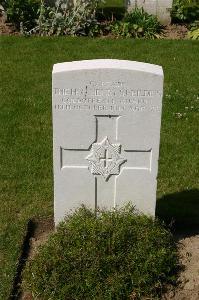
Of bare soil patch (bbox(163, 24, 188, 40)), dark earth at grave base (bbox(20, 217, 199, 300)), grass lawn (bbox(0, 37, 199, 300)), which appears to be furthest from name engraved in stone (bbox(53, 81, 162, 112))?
bare soil patch (bbox(163, 24, 188, 40))

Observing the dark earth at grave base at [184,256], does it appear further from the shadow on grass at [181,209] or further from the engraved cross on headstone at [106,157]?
the engraved cross on headstone at [106,157]

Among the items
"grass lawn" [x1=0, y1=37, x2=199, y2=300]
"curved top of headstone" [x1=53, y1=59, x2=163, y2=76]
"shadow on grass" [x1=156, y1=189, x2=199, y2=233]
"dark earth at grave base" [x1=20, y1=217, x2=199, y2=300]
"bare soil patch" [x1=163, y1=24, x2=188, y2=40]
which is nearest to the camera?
"curved top of headstone" [x1=53, y1=59, x2=163, y2=76]

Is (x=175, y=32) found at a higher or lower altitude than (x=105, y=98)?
lower

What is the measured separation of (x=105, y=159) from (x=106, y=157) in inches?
0.8

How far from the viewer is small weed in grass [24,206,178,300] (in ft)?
15.4

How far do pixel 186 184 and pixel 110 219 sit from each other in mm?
1842

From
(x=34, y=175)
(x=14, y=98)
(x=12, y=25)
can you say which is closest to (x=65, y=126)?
(x=34, y=175)

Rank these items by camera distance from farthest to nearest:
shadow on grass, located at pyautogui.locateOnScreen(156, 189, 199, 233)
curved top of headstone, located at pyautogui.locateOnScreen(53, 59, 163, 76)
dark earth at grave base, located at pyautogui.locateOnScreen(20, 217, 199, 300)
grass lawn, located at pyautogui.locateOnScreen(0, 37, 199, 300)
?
grass lawn, located at pyautogui.locateOnScreen(0, 37, 199, 300) → shadow on grass, located at pyautogui.locateOnScreen(156, 189, 199, 233) → dark earth at grave base, located at pyautogui.locateOnScreen(20, 217, 199, 300) → curved top of headstone, located at pyautogui.locateOnScreen(53, 59, 163, 76)

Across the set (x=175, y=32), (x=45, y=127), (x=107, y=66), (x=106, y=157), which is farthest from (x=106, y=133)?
(x=175, y=32)

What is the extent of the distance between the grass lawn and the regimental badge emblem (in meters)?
1.07

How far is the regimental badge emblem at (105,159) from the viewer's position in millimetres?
4964

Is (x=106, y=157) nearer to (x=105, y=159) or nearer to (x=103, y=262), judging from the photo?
(x=105, y=159)

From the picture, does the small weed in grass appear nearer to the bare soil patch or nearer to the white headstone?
the white headstone

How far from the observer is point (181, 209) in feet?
20.1
